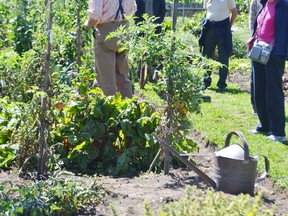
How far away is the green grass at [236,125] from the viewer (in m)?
6.46

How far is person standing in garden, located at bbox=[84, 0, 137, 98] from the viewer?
306 inches

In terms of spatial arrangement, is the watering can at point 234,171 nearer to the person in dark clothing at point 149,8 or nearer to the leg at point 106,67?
the leg at point 106,67

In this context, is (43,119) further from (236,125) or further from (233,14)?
(233,14)

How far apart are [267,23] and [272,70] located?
50cm

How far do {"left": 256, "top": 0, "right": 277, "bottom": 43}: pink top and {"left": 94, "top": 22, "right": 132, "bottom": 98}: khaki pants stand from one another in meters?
1.60

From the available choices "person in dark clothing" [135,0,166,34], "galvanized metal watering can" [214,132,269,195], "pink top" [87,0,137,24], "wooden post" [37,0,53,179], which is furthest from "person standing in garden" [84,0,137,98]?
"galvanized metal watering can" [214,132,269,195]

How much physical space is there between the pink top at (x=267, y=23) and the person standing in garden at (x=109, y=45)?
140 cm

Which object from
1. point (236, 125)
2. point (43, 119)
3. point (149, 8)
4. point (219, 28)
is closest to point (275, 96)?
point (236, 125)

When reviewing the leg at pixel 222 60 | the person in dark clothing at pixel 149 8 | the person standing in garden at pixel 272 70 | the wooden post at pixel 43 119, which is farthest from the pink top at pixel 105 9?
the leg at pixel 222 60

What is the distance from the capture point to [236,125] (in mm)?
8195

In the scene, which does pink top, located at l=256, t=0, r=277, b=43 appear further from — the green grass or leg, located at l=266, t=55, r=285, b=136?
the green grass

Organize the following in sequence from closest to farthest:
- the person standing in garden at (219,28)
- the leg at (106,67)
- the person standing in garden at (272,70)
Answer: the person standing in garden at (272,70), the leg at (106,67), the person standing in garden at (219,28)

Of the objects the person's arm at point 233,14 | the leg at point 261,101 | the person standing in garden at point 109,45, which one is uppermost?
the person's arm at point 233,14

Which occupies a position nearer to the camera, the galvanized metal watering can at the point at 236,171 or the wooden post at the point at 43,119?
the galvanized metal watering can at the point at 236,171
